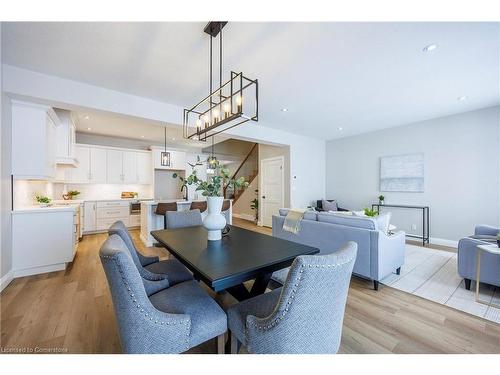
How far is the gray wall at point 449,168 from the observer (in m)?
3.75

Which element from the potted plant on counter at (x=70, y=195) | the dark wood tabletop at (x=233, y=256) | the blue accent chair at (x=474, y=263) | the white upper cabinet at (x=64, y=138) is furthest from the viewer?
the potted plant on counter at (x=70, y=195)

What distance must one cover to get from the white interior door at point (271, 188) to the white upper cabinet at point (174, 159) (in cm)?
246

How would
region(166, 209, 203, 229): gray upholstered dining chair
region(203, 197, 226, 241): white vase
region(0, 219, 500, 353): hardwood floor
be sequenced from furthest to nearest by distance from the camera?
region(166, 209, 203, 229): gray upholstered dining chair
region(203, 197, 226, 241): white vase
region(0, 219, 500, 353): hardwood floor

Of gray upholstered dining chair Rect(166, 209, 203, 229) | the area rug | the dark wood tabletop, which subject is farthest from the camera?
gray upholstered dining chair Rect(166, 209, 203, 229)

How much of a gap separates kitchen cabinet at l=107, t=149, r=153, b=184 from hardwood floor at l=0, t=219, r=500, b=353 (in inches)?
140

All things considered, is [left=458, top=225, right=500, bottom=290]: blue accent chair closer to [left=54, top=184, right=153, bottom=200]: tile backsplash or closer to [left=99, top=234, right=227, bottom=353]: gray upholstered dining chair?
[left=99, top=234, right=227, bottom=353]: gray upholstered dining chair

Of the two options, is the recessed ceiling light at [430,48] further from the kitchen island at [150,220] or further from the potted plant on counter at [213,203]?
the kitchen island at [150,220]

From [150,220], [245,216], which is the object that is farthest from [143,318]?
[245,216]

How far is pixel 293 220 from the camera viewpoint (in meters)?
3.25

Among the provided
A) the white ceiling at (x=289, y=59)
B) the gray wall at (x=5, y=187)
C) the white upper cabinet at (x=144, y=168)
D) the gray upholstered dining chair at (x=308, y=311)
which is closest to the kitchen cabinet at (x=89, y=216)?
the white upper cabinet at (x=144, y=168)

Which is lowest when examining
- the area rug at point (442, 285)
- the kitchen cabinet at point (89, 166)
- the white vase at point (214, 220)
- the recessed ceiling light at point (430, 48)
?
the area rug at point (442, 285)

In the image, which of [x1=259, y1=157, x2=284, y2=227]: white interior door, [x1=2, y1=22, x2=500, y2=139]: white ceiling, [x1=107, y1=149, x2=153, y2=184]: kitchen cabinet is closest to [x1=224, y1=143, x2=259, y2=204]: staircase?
[x1=259, y1=157, x2=284, y2=227]: white interior door

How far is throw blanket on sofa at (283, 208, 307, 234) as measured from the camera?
10.4ft

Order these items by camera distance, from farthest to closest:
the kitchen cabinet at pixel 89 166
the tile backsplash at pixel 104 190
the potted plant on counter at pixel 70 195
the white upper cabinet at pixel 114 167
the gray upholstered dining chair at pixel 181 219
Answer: the white upper cabinet at pixel 114 167 → the tile backsplash at pixel 104 190 → the kitchen cabinet at pixel 89 166 → the potted plant on counter at pixel 70 195 → the gray upholstered dining chair at pixel 181 219
